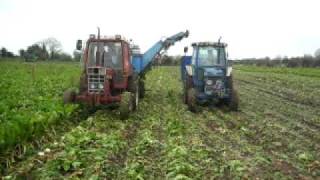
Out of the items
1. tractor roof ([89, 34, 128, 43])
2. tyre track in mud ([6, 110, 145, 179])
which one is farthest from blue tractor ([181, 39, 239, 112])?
tyre track in mud ([6, 110, 145, 179])

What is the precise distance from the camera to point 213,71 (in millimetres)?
17141

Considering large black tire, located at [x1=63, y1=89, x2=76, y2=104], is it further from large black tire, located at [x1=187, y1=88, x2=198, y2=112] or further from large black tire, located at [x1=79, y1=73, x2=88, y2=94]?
large black tire, located at [x1=187, y1=88, x2=198, y2=112]

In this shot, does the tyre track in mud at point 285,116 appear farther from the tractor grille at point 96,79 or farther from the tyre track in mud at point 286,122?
the tractor grille at point 96,79

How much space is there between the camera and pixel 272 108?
1812 centimetres

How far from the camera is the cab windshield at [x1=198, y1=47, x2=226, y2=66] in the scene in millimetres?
17469

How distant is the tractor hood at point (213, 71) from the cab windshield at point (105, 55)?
2.82 metres

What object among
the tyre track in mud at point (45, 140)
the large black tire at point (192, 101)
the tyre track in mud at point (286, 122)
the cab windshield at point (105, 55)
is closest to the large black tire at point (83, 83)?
the tyre track in mud at point (45, 140)

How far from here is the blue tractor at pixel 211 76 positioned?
55.8 ft

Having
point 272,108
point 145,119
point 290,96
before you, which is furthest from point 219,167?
point 290,96

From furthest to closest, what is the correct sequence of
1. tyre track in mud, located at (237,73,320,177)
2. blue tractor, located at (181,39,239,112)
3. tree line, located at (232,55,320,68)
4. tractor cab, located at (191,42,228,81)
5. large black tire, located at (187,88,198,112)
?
Answer: tree line, located at (232,55,320,68)
tractor cab, located at (191,42,228,81)
blue tractor, located at (181,39,239,112)
large black tire, located at (187,88,198,112)
tyre track in mud, located at (237,73,320,177)

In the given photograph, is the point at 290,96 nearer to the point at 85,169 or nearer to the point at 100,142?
the point at 100,142

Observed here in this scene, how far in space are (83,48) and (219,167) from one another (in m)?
8.24

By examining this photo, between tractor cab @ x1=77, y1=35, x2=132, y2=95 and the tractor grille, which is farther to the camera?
tractor cab @ x1=77, y1=35, x2=132, y2=95

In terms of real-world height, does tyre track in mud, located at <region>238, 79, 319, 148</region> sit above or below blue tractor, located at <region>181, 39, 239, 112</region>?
below
